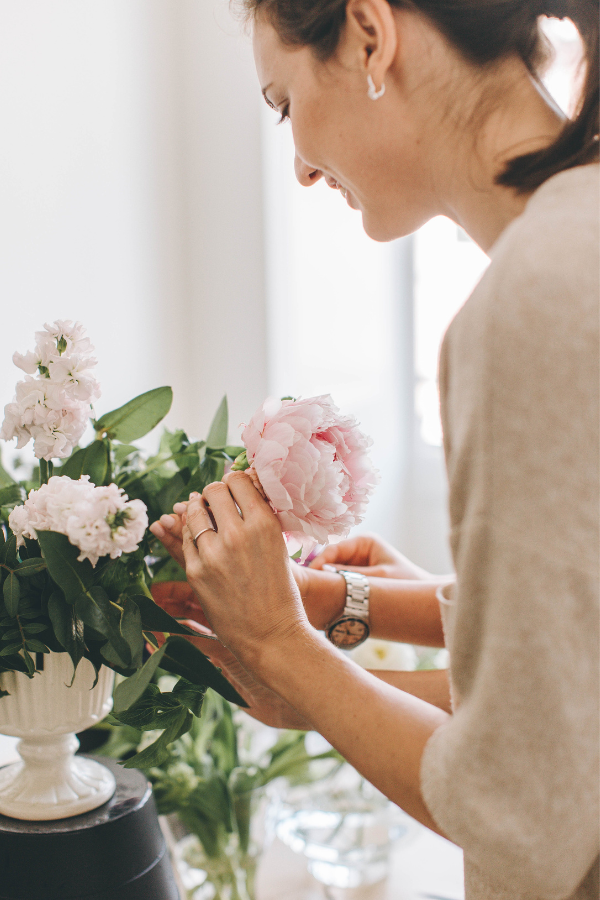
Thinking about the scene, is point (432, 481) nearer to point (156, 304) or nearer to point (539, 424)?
point (156, 304)

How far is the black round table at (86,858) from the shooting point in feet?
2.13

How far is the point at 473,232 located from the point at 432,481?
1368mm

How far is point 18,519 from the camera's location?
0.56 metres

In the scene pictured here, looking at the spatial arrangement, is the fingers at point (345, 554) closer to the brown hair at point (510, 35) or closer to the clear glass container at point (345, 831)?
the clear glass container at point (345, 831)

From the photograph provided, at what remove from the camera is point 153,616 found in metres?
0.60

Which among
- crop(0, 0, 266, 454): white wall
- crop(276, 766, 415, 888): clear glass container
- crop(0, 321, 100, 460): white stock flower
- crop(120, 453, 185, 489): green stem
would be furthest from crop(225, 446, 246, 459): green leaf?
crop(276, 766, 415, 888): clear glass container

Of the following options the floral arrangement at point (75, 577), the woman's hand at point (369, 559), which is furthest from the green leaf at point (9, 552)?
the woman's hand at point (369, 559)

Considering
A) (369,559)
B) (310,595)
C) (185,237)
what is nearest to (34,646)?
(310,595)

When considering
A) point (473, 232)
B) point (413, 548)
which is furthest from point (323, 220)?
point (473, 232)

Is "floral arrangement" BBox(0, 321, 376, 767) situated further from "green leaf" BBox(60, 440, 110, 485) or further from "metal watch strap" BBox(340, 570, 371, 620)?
"metal watch strap" BBox(340, 570, 371, 620)

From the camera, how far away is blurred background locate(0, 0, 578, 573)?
Answer: 1.04 m

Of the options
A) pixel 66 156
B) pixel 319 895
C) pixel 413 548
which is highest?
pixel 66 156

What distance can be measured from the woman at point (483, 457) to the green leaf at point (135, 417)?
0.10m

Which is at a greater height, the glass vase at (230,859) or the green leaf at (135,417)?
the green leaf at (135,417)
